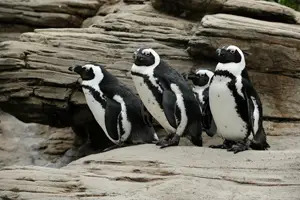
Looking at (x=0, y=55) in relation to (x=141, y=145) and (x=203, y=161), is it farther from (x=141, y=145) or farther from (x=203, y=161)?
(x=203, y=161)

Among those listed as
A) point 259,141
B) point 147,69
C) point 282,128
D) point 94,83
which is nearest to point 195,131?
point 259,141

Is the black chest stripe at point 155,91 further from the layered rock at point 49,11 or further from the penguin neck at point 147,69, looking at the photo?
the layered rock at point 49,11

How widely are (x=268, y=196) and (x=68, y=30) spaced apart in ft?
11.8

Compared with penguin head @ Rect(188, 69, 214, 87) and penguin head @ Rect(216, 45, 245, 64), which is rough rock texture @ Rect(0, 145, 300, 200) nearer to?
penguin head @ Rect(216, 45, 245, 64)

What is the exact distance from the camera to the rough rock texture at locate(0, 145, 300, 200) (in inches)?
167

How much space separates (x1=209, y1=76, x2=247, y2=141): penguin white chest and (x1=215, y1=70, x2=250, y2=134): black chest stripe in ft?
0.06

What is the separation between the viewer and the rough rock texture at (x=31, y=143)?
7426mm

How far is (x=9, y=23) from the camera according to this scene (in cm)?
880

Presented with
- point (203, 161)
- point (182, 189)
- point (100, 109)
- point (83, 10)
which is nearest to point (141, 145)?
point (100, 109)

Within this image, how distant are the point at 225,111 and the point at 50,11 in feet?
13.2

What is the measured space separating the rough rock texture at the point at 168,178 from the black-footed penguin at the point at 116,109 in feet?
2.73

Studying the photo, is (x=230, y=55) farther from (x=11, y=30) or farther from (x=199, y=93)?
(x=11, y=30)

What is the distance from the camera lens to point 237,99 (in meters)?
5.10

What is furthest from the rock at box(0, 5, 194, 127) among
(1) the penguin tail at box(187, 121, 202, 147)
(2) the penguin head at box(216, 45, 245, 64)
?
(2) the penguin head at box(216, 45, 245, 64)
